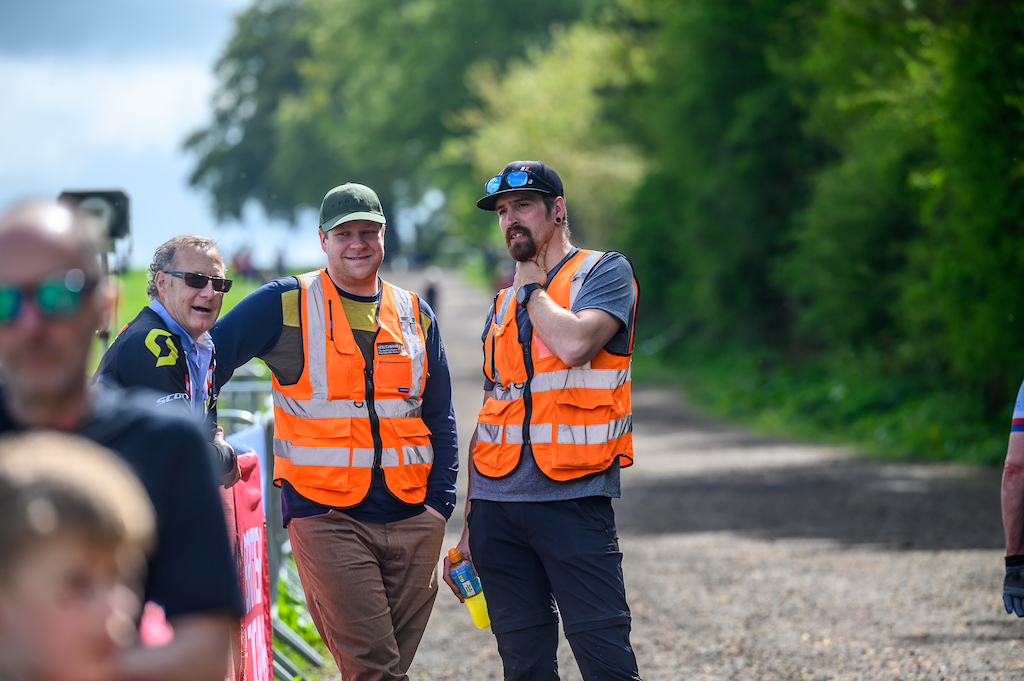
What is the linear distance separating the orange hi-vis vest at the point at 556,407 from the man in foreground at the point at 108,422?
2.23 metres

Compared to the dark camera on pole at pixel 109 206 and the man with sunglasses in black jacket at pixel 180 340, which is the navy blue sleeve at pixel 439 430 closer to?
the man with sunglasses in black jacket at pixel 180 340

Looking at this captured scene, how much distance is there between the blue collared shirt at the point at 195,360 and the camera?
418 cm

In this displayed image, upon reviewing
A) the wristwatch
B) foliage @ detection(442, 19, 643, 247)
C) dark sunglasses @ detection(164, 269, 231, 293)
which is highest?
foliage @ detection(442, 19, 643, 247)

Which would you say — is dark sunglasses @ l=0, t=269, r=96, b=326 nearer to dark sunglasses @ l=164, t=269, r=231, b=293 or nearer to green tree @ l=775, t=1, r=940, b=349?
dark sunglasses @ l=164, t=269, r=231, b=293

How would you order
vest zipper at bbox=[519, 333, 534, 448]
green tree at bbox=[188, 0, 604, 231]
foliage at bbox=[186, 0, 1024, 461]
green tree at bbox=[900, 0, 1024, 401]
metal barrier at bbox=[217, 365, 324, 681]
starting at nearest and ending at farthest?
vest zipper at bbox=[519, 333, 534, 448], metal barrier at bbox=[217, 365, 324, 681], green tree at bbox=[900, 0, 1024, 401], foliage at bbox=[186, 0, 1024, 461], green tree at bbox=[188, 0, 604, 231]

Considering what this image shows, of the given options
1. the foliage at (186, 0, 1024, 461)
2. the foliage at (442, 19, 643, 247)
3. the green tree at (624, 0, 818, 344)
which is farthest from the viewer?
the foliage at (442, 19, 643, 247)

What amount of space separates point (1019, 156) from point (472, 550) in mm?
10292

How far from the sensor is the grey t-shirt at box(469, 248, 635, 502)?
170 inches

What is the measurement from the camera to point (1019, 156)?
1273cm

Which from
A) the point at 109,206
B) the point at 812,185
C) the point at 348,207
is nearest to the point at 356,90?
the point at 812,185

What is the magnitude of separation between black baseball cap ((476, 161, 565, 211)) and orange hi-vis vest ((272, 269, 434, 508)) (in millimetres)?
676

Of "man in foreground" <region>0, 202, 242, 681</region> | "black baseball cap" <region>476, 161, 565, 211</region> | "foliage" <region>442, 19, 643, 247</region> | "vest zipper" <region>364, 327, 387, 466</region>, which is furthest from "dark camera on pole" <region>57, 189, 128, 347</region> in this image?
"foliage" <region>442, 19, 643, 247</region>

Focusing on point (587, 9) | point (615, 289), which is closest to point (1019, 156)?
point (615, 289)

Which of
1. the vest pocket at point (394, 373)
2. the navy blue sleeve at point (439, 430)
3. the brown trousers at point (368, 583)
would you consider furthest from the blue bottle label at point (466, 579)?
the vest pocket at point (394, 373)
